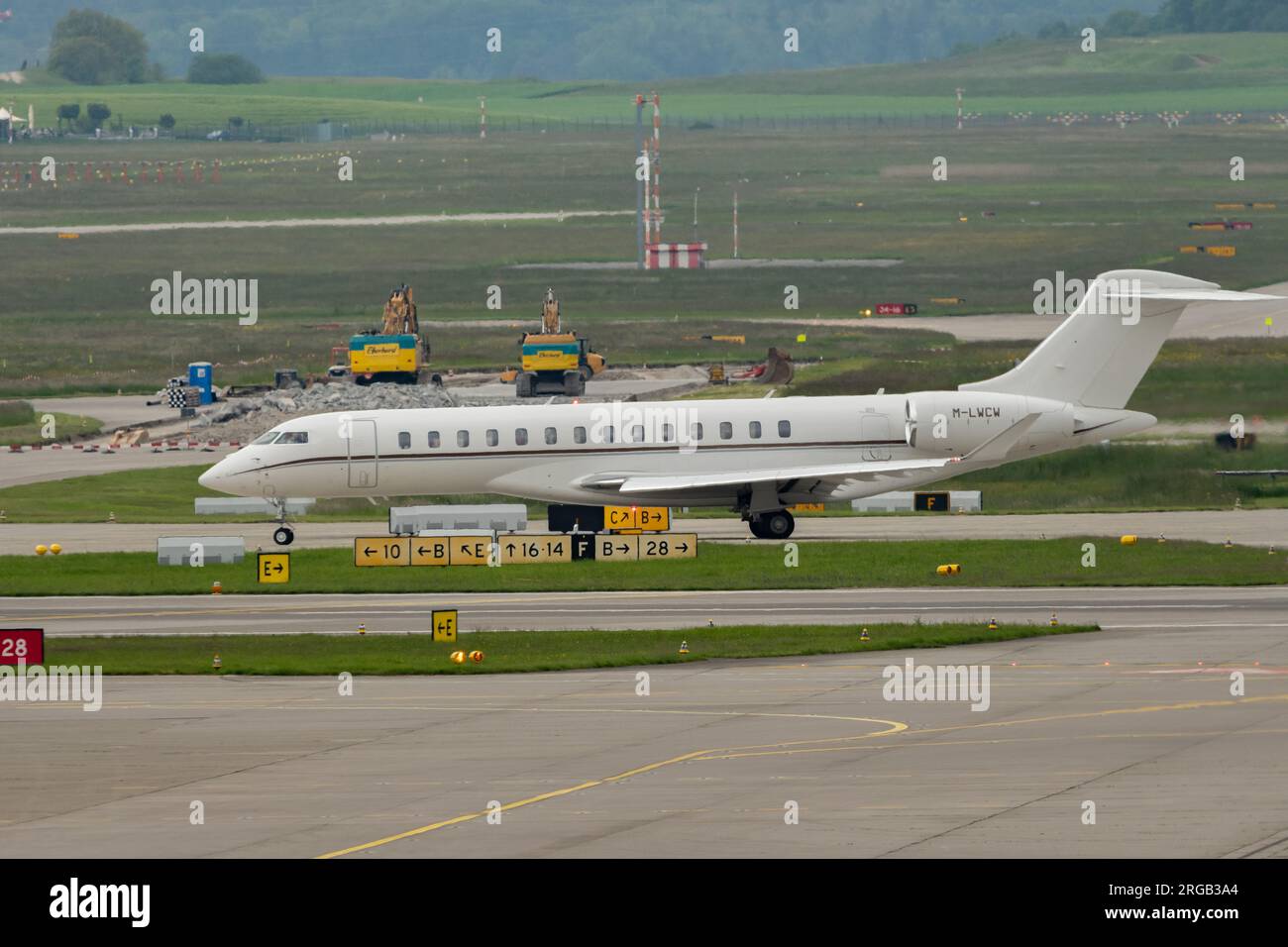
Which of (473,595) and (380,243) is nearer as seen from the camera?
(473,595)

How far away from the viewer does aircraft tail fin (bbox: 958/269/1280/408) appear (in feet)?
174

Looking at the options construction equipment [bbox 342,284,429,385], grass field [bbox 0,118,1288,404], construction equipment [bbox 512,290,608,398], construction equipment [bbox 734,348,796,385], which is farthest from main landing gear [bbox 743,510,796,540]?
grass field [bbox 0,118,1288,404]

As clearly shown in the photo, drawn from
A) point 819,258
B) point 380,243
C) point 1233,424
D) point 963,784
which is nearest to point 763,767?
point 963,784

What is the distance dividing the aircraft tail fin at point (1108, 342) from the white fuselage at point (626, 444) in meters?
0.63

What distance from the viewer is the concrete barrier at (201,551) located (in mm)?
50625

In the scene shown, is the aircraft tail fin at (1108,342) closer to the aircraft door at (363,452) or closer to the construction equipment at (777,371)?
the aircraft door at (363,452)

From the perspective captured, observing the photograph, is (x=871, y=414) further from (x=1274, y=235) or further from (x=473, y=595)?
(x=1274, y=235)

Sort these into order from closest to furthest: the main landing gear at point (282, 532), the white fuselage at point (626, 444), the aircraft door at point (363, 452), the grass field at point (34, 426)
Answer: the white fuselage at point (626, 444), the aircraft door at point (363, 452), the main landing gear at point (282, 532), the grass field at point (34, 426)

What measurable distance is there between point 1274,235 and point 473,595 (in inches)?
4361

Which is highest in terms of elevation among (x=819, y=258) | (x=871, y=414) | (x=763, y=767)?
(x=819, y=258)

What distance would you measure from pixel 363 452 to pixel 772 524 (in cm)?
1075

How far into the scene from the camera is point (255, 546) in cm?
5428

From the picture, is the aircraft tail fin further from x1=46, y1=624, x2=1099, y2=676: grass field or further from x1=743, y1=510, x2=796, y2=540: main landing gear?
Answer: x1=46, y1=624, x2=1099, y2=676: grass field

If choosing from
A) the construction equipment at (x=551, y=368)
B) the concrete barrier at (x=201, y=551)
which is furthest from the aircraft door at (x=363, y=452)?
the construction equipment at (x=551, y=368)
